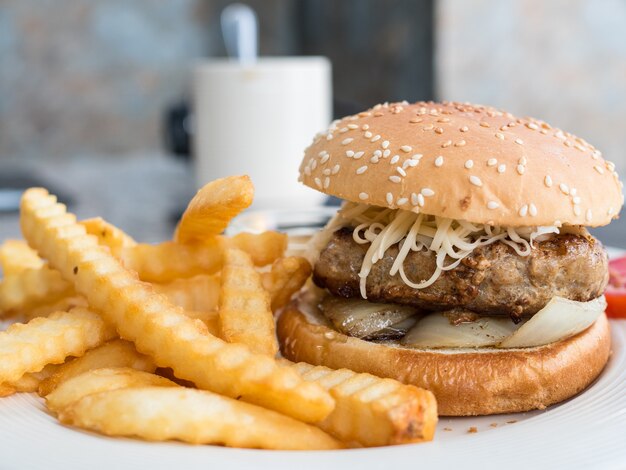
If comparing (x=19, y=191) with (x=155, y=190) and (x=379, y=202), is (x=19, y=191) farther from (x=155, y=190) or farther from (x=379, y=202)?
(x=379, y=202)

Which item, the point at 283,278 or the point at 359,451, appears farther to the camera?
the point at 283,278

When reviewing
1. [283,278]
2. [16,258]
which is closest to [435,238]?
[283,278]

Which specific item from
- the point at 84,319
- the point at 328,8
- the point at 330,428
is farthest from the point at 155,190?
the point at 330,428

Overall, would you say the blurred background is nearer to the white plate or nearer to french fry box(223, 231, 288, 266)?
french fry box(223, 231, 288, 266)

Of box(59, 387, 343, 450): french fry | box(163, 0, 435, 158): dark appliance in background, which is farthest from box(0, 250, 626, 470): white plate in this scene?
box(163, 0, 435, 158): dark appliance in background

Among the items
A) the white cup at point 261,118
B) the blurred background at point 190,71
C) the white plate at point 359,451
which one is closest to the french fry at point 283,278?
the white plate at point 359,451

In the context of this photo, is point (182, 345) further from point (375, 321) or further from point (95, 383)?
point (375, 321)
